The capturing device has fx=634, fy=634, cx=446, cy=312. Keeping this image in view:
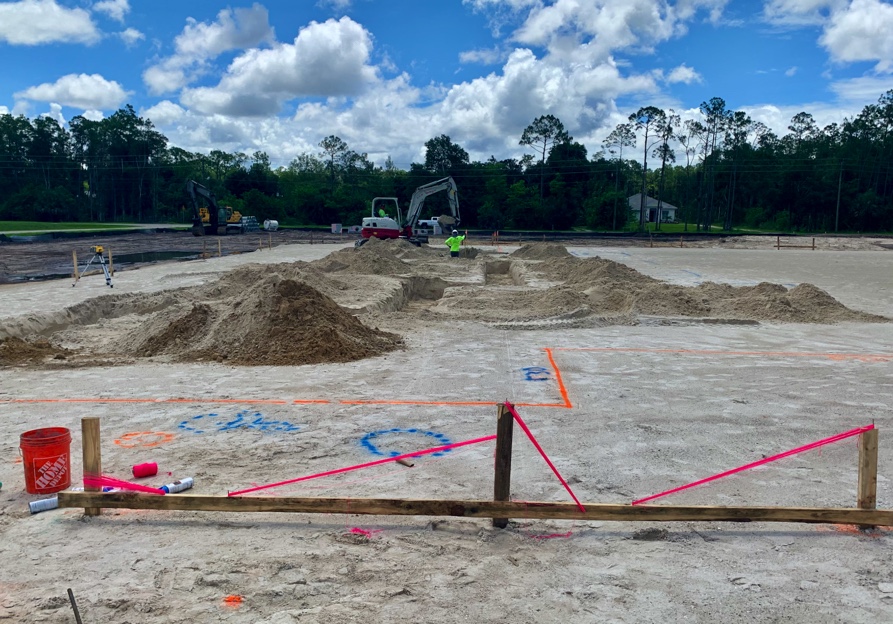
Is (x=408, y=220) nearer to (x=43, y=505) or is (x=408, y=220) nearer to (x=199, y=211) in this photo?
(x=199, y=211)

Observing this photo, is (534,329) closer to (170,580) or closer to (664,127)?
Result: (170,580)

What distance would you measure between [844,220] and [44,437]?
80.7 metres

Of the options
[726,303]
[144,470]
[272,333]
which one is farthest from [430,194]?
[144,470]

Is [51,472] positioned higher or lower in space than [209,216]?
lower

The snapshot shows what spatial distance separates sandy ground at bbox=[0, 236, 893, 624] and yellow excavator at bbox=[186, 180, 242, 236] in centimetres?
3722

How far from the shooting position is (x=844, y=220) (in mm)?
69625

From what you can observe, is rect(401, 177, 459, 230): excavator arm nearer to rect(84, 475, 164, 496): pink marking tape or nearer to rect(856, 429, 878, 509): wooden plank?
rect(84, 475, 164, 496): pink marking tape

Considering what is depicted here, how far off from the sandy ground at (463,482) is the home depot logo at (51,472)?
194 mm

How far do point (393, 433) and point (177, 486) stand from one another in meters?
2.19

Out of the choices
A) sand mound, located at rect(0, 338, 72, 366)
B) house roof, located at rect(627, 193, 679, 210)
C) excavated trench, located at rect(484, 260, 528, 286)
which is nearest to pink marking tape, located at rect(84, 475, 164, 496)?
sand mound, located at rect(0, 338, 72, 366)

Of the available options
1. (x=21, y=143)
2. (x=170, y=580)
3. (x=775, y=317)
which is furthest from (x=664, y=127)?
(x=21, y=143)

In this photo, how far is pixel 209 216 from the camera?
49.4 meters

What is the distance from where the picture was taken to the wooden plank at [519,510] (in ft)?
14.6

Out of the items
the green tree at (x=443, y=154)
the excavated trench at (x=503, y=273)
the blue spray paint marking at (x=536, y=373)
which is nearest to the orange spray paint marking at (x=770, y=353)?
the blue spray paint marking at (x=536, y=373)
